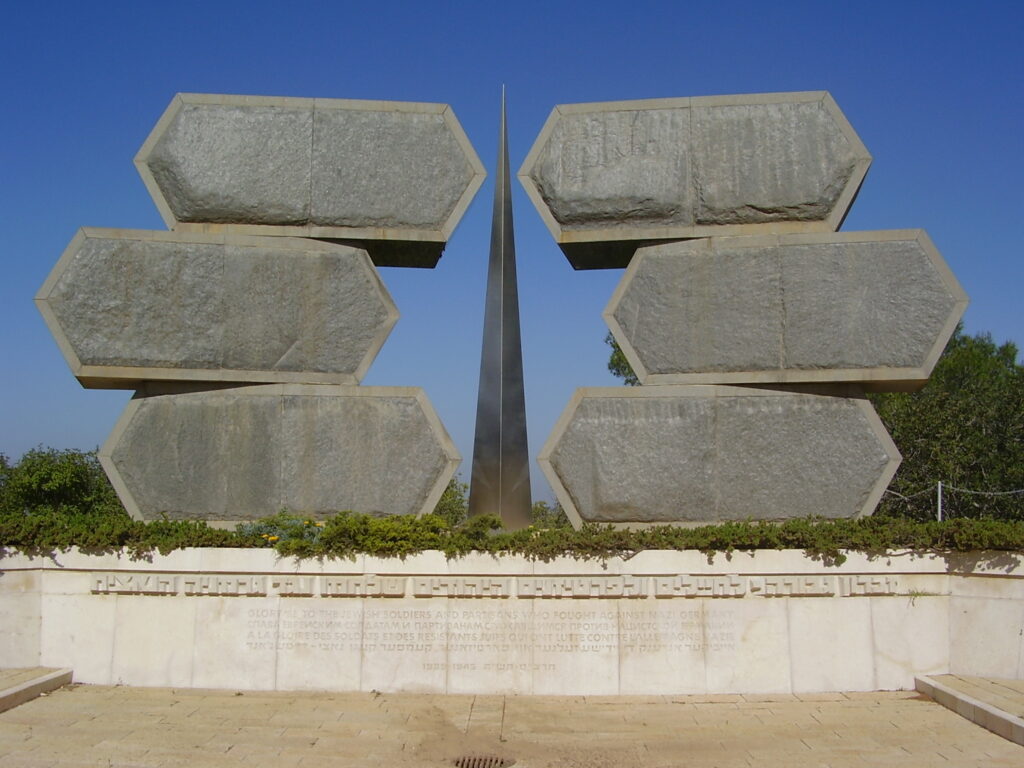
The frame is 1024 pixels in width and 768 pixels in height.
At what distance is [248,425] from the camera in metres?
9.79

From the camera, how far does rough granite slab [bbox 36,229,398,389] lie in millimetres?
9742

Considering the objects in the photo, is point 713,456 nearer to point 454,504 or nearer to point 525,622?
point 525,622

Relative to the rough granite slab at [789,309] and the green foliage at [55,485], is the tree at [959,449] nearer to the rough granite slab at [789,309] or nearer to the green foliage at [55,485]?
the green foliage at [55,485]

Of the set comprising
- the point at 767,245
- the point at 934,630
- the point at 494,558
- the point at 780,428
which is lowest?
the point at 934,630

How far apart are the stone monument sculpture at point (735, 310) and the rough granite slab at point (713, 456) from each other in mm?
14

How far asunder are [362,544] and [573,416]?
2356mm

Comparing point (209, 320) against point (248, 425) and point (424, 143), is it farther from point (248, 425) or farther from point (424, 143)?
point (424, 143)

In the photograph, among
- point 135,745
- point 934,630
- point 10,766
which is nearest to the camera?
point 10,766

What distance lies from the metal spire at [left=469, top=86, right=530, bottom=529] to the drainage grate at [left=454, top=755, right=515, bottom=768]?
363 cm

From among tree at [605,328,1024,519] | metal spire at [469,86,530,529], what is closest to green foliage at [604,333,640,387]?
tree at [605,328,1024,519]

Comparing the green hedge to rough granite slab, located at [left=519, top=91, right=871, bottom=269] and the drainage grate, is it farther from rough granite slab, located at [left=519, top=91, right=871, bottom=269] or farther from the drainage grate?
rough granite slab, located at [left=519, top=91, right=871, bottom=269]

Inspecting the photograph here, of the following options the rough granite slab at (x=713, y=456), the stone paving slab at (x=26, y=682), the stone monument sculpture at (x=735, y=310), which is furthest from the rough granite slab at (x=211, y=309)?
the stone paving slab at (x=26, y=682)

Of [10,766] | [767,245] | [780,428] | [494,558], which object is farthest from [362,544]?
[767,245]

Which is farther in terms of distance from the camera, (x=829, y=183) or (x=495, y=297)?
(x=495, y=297)
